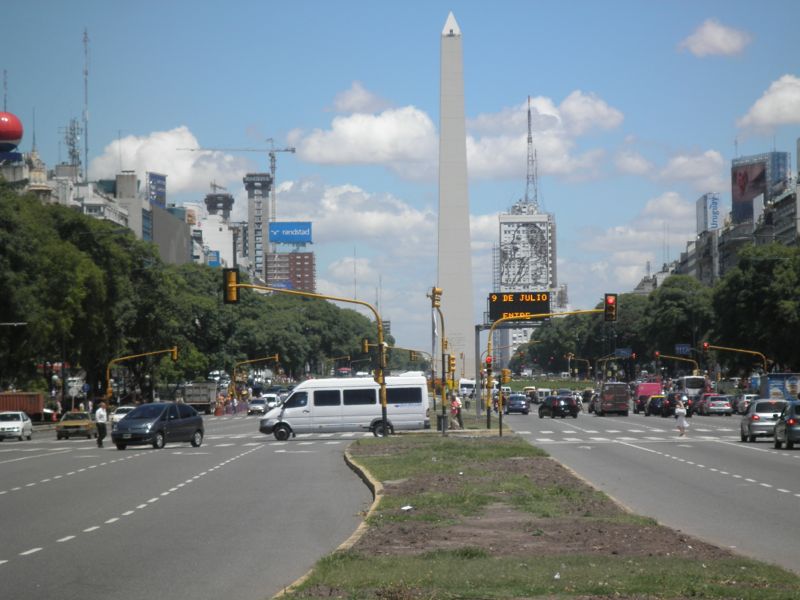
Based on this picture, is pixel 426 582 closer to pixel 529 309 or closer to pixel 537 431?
pixel 537 431

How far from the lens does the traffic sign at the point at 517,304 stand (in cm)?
6116

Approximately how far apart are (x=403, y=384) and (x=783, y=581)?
130ft

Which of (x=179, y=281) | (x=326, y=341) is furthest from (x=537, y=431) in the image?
(x=326, y=341)

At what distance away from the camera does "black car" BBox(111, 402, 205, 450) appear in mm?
40594

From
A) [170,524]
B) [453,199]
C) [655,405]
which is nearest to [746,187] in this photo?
[655,405]

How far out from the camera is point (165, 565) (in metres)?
13.2

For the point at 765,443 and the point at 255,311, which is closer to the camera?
the point at 765,443

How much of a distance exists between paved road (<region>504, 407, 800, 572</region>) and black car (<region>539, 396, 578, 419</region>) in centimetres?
2739

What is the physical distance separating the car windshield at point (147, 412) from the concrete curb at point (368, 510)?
9635 millimetres

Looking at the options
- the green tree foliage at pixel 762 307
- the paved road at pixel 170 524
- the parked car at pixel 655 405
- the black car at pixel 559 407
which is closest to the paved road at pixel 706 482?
the paved road at pixel 170 524

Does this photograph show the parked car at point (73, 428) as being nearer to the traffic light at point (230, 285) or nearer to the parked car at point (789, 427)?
the traffic light at point (230, 285)

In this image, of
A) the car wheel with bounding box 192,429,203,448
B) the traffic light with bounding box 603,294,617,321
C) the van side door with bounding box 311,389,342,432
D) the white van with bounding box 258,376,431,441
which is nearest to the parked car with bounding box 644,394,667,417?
the traffic light with bounding box 603,294,617,321

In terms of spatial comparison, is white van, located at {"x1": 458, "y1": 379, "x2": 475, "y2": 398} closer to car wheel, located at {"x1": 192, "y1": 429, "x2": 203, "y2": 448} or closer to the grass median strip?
car wheel, located at {"x1": 192, "y1": 429, "x2": 203, "y2": 448}

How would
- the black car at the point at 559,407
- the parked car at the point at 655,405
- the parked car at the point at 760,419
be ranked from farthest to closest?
the parked car at the point at 655,405
the black car at the point at 559,407
the parked car at the point at 760,419
